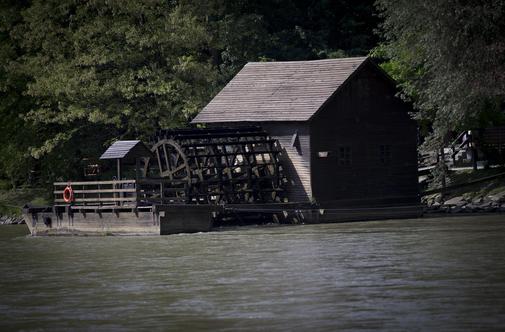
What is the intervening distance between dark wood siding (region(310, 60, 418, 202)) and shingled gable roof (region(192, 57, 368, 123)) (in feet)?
1.45

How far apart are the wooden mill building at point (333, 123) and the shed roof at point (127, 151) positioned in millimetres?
3837

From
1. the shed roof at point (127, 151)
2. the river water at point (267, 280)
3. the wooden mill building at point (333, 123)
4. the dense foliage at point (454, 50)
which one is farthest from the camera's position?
the wooden mill building at point (333, 123)

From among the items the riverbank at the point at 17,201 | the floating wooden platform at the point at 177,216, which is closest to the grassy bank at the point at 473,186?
the floating wooden platform at the point at 177,216

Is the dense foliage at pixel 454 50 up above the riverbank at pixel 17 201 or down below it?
above

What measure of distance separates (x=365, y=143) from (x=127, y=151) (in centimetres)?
859

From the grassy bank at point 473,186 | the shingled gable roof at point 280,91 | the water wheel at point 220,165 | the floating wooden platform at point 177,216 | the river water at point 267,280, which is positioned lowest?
the river water at point 267,280

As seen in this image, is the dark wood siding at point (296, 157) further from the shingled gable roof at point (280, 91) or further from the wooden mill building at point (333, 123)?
the shingled gable roof at point (280, 91)

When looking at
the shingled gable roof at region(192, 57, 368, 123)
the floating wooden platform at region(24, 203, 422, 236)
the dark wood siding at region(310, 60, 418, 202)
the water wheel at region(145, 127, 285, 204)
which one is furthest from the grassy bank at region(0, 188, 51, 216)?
the dark wood siding at region(310, 60, 418, 202)

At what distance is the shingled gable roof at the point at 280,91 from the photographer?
138 ft

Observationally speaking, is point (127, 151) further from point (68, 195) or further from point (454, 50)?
point (454, 50)

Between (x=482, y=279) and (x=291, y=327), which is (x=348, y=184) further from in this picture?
(x=291, y=327)

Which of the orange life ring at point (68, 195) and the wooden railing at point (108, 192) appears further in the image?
the orange life ring at point (68, 195)

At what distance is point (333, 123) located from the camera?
139 feet

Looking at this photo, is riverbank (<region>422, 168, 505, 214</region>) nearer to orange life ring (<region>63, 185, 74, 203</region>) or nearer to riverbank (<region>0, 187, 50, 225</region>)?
orange life ring (<region>63, 185, 74, 203</region>)
